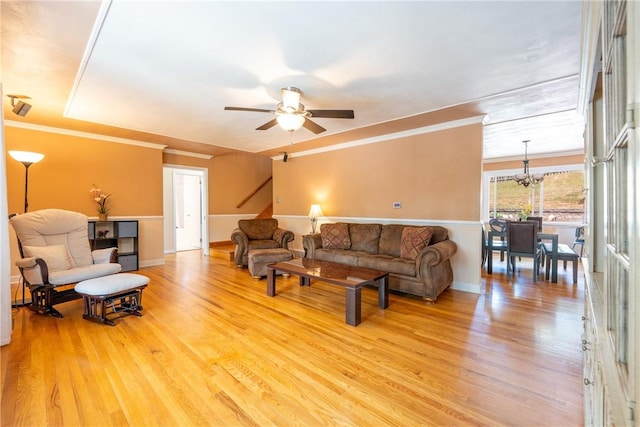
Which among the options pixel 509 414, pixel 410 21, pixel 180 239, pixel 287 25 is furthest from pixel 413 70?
pixel 180 239

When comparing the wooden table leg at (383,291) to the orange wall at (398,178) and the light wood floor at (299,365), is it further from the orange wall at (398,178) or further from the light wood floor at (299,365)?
the orange wall at (398,178)

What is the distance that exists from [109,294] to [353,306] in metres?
2.54

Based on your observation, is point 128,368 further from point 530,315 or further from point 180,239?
point 180,239

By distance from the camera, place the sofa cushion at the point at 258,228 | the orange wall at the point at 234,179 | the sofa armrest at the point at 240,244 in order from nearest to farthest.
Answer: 1. the sofa armrest at the point at 240,244
2. the sofa cushion at the point at 258,228
3. the orange wall at the point at 234,179

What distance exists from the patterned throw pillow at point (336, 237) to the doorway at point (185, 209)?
357cm

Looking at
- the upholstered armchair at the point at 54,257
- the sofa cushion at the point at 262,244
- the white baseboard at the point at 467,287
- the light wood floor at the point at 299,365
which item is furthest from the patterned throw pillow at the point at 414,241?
the upholstered armchair at the point at 54,257

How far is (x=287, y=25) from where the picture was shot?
6.65ft

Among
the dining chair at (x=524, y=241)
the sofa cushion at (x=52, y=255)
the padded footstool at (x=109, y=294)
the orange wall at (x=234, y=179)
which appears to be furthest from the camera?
A: the orange wall at (x=234, y=179)

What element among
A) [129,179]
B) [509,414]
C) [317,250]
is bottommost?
[509,414]

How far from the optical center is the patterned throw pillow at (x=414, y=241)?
12.9 ft

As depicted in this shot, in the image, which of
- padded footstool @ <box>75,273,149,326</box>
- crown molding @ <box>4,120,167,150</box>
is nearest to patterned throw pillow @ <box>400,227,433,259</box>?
padded footstool @ <box>75,273,149,326</box>

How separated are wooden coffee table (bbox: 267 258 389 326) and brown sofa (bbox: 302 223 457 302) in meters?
0.42

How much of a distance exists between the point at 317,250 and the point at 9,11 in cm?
412

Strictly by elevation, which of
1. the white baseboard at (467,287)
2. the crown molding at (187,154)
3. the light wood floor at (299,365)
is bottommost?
the light wood floor at (299,365)
